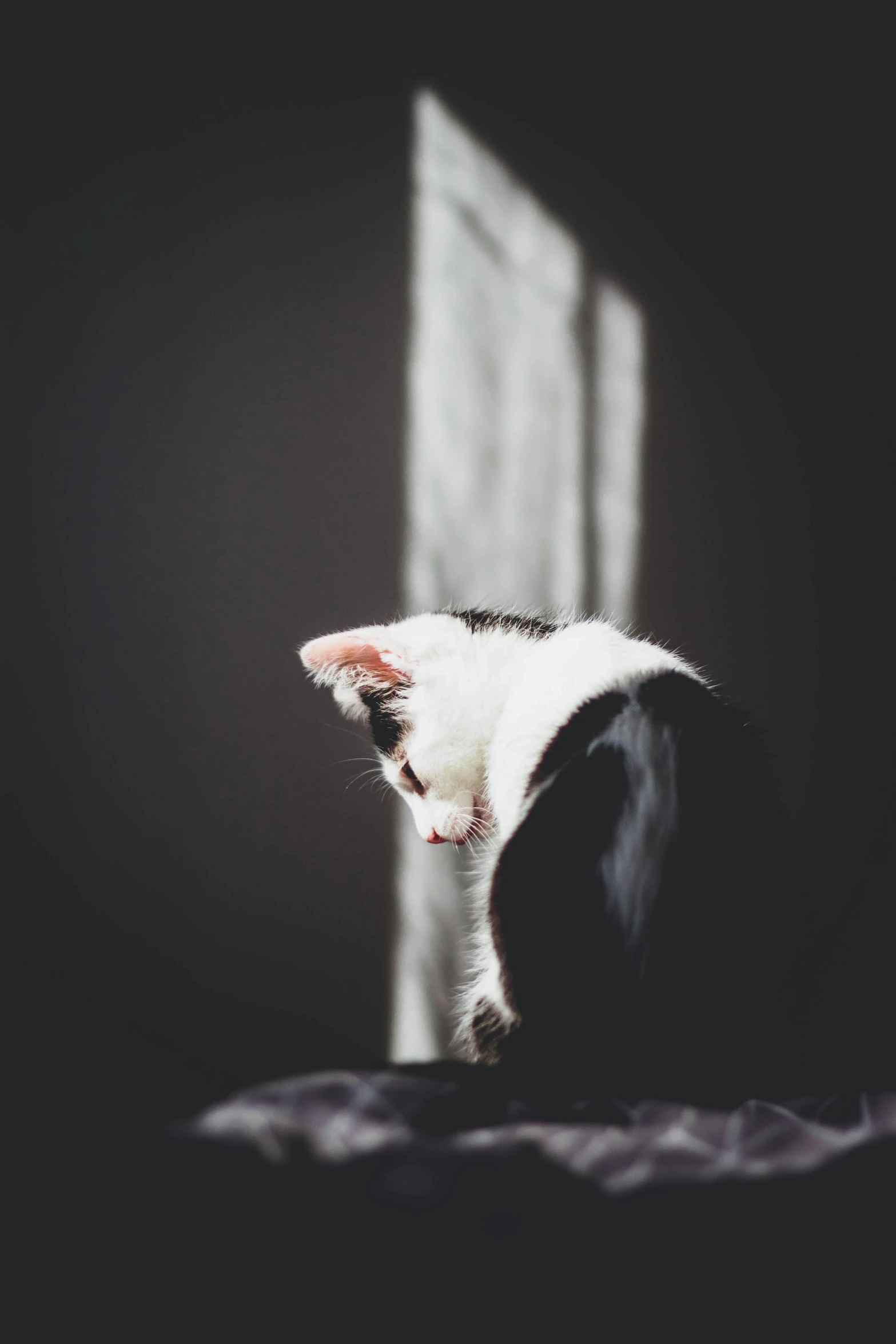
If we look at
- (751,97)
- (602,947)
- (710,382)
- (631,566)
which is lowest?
(602,947)

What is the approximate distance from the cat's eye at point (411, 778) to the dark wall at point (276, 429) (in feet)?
0.74

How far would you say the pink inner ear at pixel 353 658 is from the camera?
863 millimetres

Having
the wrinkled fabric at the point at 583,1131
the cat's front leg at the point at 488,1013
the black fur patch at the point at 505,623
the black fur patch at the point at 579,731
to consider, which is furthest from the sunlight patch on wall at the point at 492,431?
the wrinkled fabric at the point at 583,1131

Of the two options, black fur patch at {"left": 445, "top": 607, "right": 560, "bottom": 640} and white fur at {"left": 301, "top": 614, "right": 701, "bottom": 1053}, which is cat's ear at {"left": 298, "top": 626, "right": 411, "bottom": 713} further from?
black fur patch at {"left": 445, "top": 607, "right": 560, "bottom": 640}

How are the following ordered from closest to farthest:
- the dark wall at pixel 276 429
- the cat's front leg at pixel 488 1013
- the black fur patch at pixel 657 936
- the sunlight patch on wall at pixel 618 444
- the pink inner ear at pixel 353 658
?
the black fur patch at pixel 657 936 → the cat's front leg at pixel 488 1013 → the pink inner ear at pixel 353 658 → the dark wall at pixel 276 429 → the sunlight patch on wall at pixel 618 444

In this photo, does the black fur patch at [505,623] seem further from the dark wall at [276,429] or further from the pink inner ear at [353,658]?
the dark wall at [276,429]

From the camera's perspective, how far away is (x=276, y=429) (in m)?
1.12

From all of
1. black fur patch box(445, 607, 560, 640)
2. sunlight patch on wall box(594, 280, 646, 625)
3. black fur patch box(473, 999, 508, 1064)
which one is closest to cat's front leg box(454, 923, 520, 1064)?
black fur patch box(473, 999, 508, 1064)

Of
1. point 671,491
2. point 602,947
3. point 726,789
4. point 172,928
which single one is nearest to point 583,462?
point 671,491

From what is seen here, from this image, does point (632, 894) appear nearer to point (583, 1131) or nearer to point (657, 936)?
point (657, 936)

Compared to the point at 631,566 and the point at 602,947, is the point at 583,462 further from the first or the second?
the point at 602,947

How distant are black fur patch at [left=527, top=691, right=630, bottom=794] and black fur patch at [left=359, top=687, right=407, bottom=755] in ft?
0.85

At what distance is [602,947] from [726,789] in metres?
0.17

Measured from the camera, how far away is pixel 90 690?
1082 millimetres
